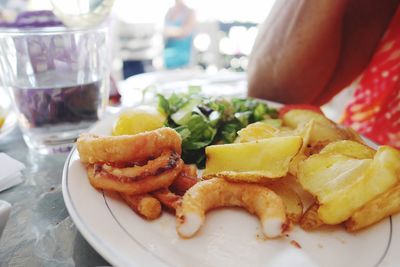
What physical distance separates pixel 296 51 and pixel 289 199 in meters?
0.63

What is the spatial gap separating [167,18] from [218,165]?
156 inches

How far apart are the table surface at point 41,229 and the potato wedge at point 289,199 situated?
10.8 inches

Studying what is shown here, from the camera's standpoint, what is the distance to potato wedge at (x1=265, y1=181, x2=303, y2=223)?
543 millimetres

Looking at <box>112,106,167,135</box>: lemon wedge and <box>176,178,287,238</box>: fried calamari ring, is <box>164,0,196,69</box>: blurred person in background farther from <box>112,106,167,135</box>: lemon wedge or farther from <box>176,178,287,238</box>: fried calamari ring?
<box>176,178,287,238</box>: fried calamari ring

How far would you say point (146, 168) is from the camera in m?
0.55

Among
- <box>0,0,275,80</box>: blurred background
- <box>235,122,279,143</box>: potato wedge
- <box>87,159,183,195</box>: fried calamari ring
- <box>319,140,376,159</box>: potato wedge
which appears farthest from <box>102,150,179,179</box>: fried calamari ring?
<box>0,0,275,80</box>: blurred background

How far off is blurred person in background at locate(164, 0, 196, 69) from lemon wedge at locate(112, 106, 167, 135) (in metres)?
3.64

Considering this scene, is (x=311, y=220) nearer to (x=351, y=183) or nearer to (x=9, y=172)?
(x=351, y=183)

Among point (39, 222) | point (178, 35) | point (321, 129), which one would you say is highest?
point (321, 129)

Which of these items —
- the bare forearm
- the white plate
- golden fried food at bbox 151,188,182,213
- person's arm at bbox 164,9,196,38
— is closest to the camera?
the white plate

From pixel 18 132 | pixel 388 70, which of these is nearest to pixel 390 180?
pixel 388 70

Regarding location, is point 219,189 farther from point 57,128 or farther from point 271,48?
point 271,48

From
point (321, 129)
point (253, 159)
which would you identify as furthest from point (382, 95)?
point (253, 159)

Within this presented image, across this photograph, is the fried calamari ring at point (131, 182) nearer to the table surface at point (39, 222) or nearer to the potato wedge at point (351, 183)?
the table surface at point (39, 222)
